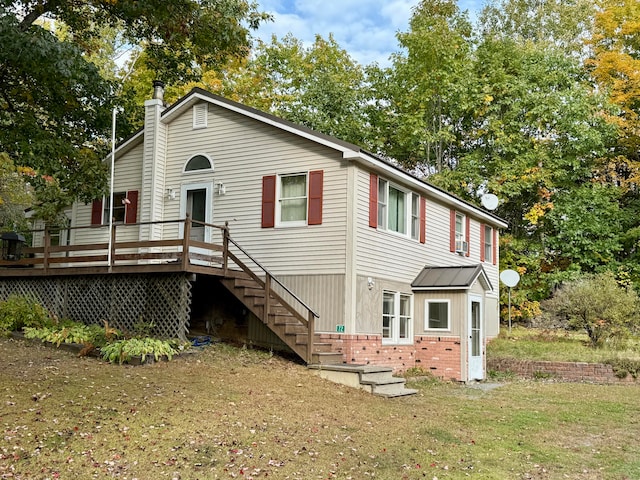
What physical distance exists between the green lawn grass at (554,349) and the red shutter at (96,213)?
1168 centimetres

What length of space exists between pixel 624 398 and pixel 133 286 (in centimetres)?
1056

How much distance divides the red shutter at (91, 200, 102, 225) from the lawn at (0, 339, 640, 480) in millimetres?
5710

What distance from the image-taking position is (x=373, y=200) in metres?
14.5

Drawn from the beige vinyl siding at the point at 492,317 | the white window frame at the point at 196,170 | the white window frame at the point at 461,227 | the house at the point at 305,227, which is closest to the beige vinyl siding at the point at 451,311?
the house at the point at 305,227

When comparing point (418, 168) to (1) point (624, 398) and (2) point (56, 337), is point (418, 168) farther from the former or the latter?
(2) point (56, 337)

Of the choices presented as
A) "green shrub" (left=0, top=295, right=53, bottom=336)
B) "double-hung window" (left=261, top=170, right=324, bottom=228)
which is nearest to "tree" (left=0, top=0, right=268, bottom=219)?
"green shrub" (left=0, top=295, right=53, bottom=336)

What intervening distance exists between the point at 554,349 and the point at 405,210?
6827 millimetres

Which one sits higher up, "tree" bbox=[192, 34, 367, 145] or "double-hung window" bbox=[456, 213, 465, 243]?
"tree" bbox=[192, 34, 367, 145]

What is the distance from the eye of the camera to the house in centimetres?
1384

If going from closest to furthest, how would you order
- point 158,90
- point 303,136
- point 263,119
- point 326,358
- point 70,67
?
1. point 70,67
2. point 326,358
3. point 303,136
4. point 263,119
5. point 158,90

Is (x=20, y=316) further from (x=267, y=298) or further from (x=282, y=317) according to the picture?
(x=282, y=317)

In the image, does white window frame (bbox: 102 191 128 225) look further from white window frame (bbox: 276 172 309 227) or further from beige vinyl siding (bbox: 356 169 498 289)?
beige vinyl siding (bbox: 356 169 498 289)

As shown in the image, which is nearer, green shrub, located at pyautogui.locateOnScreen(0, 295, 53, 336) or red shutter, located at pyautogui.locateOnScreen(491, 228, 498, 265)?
green shrub, located at pyautogui.locateOnScreen(0, 295, 53, 336)

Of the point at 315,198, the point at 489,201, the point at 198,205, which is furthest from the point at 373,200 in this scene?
the point at 489,201
